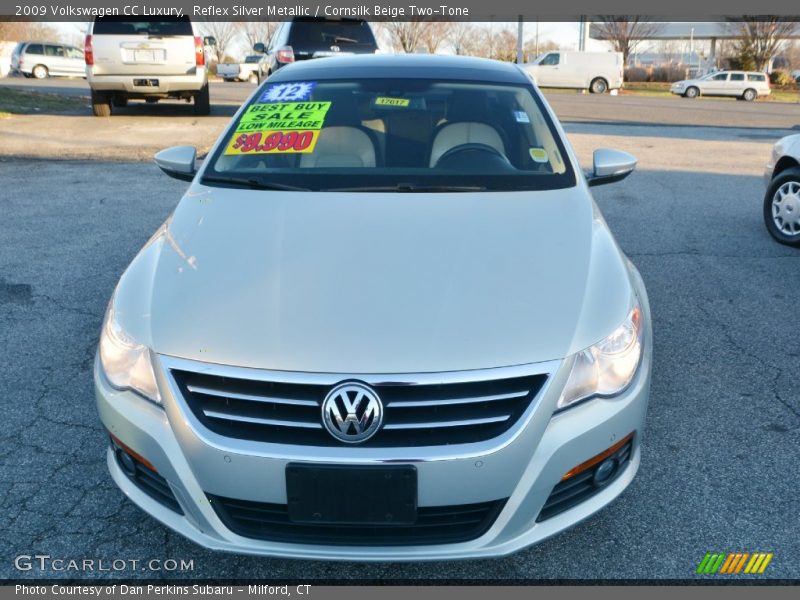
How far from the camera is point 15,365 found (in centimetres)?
399

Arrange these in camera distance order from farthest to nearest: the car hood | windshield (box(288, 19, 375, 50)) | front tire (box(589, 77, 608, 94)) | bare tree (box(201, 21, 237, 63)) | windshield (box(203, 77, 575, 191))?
bare tree (box(201, 21, 237, 63)), front tire (box(589, 77, 608, 94)), windshield (box(288, 19, 375, 50)), windshield (box(203, 77, 575, 191)), the car hood

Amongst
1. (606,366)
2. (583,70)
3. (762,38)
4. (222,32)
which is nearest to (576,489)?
(606,366)

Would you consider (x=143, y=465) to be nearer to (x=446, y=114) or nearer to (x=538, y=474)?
(x=538, y=474)

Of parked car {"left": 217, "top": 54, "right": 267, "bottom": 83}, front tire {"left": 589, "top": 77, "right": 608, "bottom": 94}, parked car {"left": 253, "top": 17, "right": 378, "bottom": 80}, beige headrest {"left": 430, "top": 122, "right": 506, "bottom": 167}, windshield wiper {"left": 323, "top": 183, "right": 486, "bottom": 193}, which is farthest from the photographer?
parked car {"left": 217, "top": 54, "right": 267, "bottom": 83}

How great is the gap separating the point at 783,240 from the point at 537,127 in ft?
11.8

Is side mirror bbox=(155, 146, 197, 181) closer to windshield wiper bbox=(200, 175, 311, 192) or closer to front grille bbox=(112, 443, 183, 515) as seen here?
windshield wiper bbox=(200, 175, 311, 192)

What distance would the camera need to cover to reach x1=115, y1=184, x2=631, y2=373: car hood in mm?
2213

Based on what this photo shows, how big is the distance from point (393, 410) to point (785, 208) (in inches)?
212

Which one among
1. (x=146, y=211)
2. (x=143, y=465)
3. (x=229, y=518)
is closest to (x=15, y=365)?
(x=143, y=465)

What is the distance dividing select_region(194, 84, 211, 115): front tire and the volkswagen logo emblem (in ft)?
42.9

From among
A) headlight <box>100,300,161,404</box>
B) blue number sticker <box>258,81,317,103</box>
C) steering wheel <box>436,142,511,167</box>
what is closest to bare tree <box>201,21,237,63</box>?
blue number sticker <box>258,81,317,103</box>

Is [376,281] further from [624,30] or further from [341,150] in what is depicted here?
[624,30]

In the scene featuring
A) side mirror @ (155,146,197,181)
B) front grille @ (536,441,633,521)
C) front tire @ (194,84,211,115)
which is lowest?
front tire @ (194,84,211,115)

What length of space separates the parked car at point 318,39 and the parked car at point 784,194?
7.16 m
